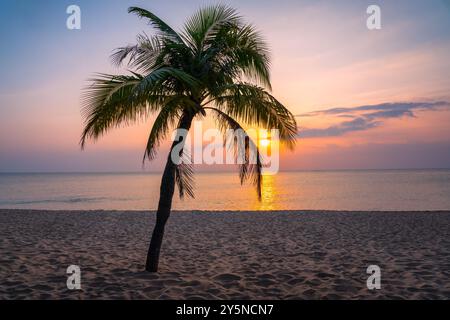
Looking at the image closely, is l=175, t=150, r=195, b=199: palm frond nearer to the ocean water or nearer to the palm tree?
the palm tree

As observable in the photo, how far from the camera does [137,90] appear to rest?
5.21 metres

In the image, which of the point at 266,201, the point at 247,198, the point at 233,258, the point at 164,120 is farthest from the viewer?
the point at 247,198

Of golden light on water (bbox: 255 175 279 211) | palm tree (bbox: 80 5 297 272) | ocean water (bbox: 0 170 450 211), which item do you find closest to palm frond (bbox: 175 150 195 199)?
palm tree (bbox: 80 5 297 272)

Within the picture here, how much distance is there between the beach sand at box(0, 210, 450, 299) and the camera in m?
6.52

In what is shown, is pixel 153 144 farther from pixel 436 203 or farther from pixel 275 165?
pixel 436 203

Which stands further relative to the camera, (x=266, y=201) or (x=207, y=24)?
(x=266, y=201)

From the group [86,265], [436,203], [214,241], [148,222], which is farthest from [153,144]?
[436,203]

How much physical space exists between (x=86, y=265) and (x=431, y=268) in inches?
302

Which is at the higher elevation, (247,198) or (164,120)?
(164,120)

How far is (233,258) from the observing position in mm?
9164

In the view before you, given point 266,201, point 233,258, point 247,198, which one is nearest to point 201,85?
point 233,258

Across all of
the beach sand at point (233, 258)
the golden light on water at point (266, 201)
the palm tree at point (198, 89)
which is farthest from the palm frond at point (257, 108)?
the golden light on water at point (266, 201)

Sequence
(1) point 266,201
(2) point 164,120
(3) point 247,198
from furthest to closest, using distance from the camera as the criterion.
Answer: (3) point 247,198 → (1) point 266,201 → (2) point 164,120

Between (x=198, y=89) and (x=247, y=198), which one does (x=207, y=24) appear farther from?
(x=247, y=198)
